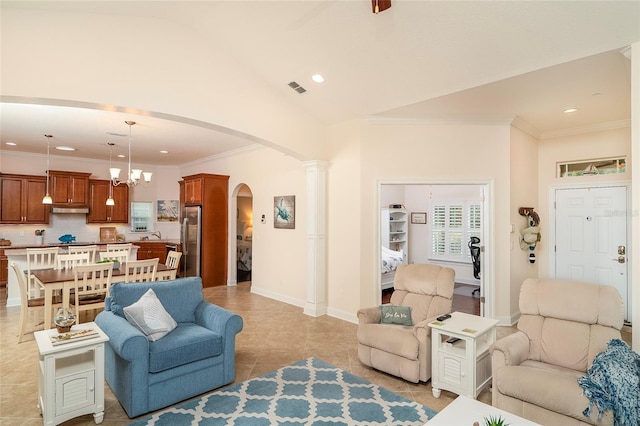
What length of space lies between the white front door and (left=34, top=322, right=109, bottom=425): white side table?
20.9 feet

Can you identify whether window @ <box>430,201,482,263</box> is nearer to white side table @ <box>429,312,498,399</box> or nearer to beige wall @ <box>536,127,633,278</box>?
beige wall @ <box>536,127,633,278</box>

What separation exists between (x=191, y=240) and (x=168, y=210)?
248cm

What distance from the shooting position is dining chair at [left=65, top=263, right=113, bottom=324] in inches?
169

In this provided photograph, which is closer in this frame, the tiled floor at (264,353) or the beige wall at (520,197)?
the tiled floor at (264,353)

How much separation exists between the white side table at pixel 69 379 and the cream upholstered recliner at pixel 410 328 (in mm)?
2336

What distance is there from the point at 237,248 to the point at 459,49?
664cm

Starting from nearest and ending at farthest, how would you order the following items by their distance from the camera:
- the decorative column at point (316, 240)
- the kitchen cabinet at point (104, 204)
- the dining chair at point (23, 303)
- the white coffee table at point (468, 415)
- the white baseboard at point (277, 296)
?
the white coffee table at point (468, 415)
the dining chair at point (23, 303)
the decorative column at point (316, 240)
the white baseboard at point (277, 296)
the kitchen cabinet at point (104, 204)

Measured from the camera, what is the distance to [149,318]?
3.06 meters

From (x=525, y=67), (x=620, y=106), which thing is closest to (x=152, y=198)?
(x=525, y=67)

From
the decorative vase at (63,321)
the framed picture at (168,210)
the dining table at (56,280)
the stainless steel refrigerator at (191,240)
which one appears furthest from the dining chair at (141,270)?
the framed picture at (168,210)

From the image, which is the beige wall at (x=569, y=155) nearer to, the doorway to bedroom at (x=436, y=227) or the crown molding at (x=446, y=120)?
the crown molding at (x=446, y=120)

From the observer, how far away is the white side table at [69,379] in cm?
245

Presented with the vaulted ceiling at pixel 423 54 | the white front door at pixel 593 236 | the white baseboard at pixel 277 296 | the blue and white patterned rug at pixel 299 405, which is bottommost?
the blue and white patterned rug at pixel 299 405

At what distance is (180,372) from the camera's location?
2.90 meters
